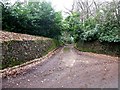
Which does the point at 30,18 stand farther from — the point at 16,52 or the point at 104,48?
the point at 16,52

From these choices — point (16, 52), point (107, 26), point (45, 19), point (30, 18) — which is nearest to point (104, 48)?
point (107, 26)

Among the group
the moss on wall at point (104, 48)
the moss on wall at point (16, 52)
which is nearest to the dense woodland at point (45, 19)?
the moss on wall at point (104, 48)

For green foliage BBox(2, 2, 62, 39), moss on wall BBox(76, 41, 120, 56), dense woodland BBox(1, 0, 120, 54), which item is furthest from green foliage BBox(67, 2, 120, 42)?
green foliage BBox(2, 2, 62, 39)

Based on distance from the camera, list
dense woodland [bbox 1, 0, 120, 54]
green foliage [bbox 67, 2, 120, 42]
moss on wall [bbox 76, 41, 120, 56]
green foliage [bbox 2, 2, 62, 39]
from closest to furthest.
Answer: green foliage [bbox 2, 2, 62, 39], dense woodland [bbox 1, 0, 120, 54], moss on wall [bbox 76, 41, 120, 56], green foliage [bbox 67, 2, 120, 42]

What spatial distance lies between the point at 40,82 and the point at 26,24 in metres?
11.3

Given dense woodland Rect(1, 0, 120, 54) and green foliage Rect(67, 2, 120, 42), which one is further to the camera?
green foliage Rect(67, 2, 120, 42)

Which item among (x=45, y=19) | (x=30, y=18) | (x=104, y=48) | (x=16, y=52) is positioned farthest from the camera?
(x=45, y=19)

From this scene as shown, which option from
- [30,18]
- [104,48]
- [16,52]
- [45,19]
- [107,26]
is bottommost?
[104,48]

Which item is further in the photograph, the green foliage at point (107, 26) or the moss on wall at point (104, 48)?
the green foliage at point (107, 26)

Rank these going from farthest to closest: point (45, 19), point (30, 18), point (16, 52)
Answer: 1. point (45, 19)
2. point (30, 18)
3. point (16, 52)

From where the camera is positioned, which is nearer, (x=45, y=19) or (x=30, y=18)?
(x=30, y=18)

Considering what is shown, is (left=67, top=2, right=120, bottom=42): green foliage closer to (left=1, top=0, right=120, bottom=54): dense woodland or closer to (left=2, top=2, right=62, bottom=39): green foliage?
(left=1, top=0, right=120, bottom=54): dense woodland

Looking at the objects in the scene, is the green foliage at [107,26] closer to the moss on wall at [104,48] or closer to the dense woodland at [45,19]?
the dense woodland at [45,19]

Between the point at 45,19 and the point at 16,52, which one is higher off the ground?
the point at 45,19
